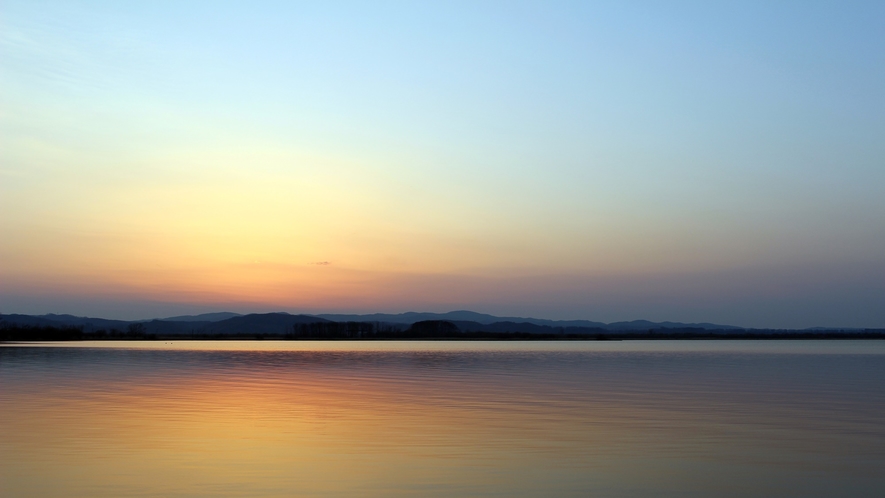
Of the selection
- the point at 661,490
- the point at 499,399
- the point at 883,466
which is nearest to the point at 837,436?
the point at 883,466

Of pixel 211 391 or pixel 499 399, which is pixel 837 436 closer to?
pixel 499 399

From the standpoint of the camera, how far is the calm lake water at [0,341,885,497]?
16031 millimetres

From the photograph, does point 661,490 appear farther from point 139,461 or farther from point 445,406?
point 445,406

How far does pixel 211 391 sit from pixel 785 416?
76.8 feet

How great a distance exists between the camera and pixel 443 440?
70.9 ft

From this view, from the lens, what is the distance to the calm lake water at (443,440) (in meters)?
16.0

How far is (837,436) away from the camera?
2262 cm

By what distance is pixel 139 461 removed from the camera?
60.4 ft

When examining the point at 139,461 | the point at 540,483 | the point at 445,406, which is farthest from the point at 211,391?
the point at 540,483

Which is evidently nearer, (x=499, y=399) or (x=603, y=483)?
(x=603, y=483)

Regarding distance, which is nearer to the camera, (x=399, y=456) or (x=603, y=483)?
(x=603, y=483)

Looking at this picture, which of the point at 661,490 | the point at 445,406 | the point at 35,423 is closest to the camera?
the point at 661,490

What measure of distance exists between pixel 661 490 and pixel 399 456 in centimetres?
618

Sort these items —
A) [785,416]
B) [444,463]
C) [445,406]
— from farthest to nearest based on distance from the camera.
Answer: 1. [445,406]
2. [785,416]
3. [444,463]
